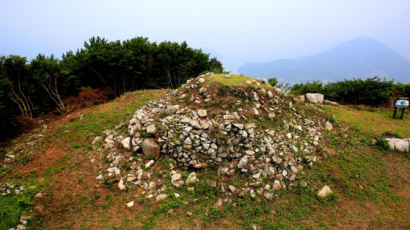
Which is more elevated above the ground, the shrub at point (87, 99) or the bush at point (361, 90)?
the shrub at point (87, 99)

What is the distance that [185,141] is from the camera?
22.8ft

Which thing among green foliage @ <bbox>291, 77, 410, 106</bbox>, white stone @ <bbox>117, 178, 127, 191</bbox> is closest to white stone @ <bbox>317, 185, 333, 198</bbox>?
white stone @ <bbox>117, 178, 127, 191</bbox>

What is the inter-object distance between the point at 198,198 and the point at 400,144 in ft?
31.7

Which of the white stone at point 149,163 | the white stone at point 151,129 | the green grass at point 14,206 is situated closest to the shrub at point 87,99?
the green grass at point 14,206

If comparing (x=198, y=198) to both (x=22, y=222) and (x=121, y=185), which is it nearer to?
(x=121, y=185)

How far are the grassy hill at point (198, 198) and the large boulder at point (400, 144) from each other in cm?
35

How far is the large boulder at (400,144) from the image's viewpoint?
8.51 meters

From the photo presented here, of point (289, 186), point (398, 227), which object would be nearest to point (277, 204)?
point (289, 186)

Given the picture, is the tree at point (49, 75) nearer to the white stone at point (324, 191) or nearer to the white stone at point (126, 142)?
the white stone at point (126, 142)

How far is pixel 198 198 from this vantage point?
6.01 meters

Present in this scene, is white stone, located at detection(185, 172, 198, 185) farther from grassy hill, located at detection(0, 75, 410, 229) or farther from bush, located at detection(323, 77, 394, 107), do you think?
bush, located at detection(323, 77, 394, 107)

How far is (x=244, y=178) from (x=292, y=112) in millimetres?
4836

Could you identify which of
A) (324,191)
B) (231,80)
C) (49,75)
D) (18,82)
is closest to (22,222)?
(231,80)

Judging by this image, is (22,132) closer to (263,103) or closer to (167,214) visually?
(167,214)
